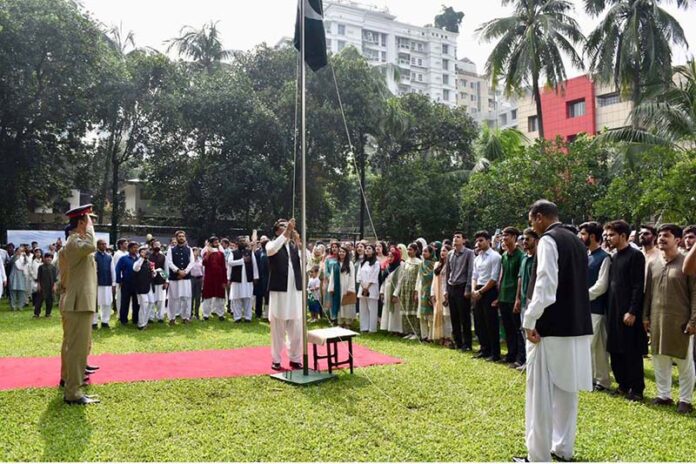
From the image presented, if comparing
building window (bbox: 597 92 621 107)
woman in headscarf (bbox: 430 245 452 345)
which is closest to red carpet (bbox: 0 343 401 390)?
woman in headscarf (bbox: 430 245 452 345)

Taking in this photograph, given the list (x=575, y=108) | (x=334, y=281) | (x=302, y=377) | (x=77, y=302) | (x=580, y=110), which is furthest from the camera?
(x=575, y=108)

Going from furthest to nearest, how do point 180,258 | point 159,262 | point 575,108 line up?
1. point 575,108
2. point 180,258
3. point 159,262

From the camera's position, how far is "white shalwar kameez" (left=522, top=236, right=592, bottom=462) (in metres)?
4.28

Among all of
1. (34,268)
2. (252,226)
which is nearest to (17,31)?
(34,268)

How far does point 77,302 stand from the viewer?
6020 mm

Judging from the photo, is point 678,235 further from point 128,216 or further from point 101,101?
point 128,216

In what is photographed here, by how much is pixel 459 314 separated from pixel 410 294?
141cm

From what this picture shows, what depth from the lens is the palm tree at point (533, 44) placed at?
23.4 m

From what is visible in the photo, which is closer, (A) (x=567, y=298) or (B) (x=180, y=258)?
(A) (x=567, y=298)

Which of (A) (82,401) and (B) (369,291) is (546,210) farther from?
(B) (369,291)

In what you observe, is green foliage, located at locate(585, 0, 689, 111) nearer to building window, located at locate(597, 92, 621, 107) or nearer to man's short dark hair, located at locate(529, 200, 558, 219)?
building window, located at locate(597, 92, 621, 107)

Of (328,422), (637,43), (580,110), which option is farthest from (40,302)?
(580,110)

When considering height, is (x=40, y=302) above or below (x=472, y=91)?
below

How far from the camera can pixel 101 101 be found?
2348 cm
